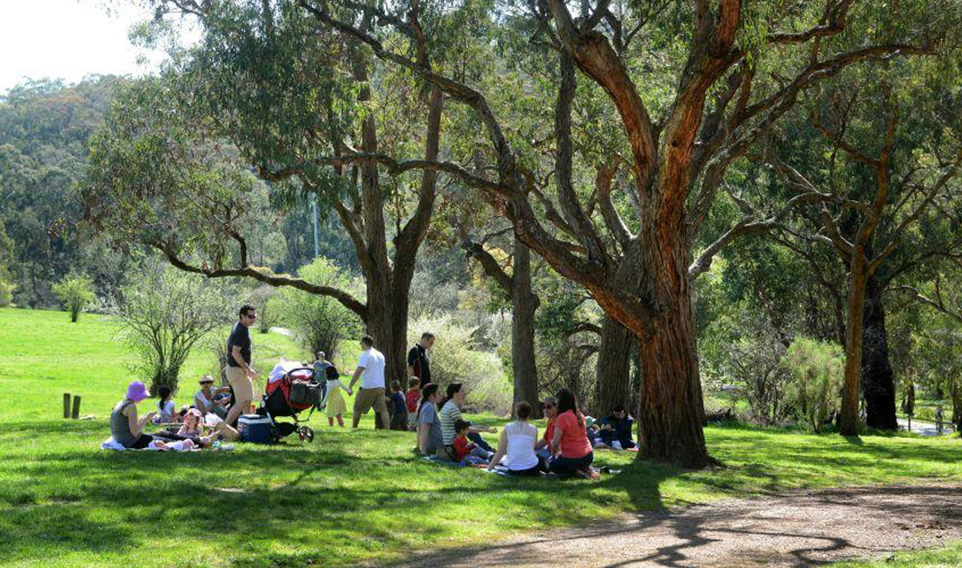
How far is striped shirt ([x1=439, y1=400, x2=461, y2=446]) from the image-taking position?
531 inches

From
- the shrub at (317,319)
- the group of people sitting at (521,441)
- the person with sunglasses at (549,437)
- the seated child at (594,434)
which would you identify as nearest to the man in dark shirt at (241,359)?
the group of people sitting at (521,441)

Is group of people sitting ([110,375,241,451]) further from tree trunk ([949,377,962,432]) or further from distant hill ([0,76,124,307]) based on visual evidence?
distant hill ([0,76,124,307])

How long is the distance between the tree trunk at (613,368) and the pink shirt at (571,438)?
830 cm

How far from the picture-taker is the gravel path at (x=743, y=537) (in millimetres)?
8367

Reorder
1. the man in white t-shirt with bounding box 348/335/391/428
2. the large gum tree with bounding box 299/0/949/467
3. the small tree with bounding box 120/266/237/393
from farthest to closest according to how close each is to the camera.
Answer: the small tree with bounding box 120/266/237/393, the man in white t-shirt with bounding box 348/335/391/428, the large gum tree with bounding box 299/0/949/467

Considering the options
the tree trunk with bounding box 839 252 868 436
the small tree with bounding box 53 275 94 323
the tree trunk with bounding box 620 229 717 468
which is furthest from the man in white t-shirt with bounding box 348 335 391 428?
the small tree with bounding box 53 275 94 323

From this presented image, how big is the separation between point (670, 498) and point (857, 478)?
474 centimetres

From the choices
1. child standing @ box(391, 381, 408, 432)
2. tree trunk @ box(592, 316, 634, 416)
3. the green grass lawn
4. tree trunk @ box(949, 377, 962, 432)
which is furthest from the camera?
tree trunk @ box(949, 377, 962, 432)

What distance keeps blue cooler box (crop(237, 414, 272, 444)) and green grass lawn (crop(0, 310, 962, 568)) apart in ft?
1.46

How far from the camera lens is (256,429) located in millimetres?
14086

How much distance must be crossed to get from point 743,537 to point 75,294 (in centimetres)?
6322

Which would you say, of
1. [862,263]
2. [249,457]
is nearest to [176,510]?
[249,457]

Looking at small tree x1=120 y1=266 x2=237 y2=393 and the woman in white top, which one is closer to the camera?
the woman in white top

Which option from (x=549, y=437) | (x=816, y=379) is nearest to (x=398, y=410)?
(x=549, y=437)
